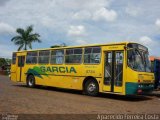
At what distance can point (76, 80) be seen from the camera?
1927cm

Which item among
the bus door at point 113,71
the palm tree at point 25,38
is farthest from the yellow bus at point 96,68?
the palm tree at point 25,38

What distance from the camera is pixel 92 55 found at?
60.3ft

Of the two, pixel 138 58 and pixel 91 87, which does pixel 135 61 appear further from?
pixel 91 87

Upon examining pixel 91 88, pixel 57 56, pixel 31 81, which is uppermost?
pixel 57 56

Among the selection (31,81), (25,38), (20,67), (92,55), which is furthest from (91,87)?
(25,38)

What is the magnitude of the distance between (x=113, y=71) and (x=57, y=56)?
5.12m

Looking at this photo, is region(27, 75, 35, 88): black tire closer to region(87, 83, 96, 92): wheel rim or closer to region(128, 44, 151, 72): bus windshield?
region(87, 83, 96, 92): wheel rim

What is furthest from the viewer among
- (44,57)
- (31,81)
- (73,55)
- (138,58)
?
(31,81)

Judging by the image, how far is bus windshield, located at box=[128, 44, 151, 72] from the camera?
645 inches

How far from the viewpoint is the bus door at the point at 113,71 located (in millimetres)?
16656

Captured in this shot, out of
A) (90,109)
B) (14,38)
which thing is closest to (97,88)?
(90,109)

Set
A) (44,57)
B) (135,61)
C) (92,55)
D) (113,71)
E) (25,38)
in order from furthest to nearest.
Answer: (25,38) < (44,57) < (92,55) < (113,71) < (135,61)

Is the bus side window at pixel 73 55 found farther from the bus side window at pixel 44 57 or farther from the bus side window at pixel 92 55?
the bus side window at pixel 44 57

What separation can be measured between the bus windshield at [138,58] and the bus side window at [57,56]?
542cm
